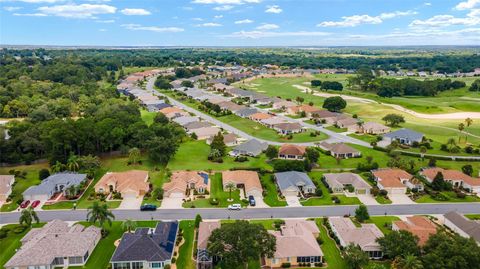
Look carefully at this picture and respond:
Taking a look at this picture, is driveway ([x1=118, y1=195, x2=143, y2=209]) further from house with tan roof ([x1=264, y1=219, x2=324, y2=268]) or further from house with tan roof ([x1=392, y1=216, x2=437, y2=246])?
house with tan roof ([x1=392, y1=216, x2=437, y2=246])

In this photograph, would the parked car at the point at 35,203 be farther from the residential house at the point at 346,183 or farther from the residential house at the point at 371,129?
the residential house at the point at 371,129

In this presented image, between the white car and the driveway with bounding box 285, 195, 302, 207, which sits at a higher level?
the white car

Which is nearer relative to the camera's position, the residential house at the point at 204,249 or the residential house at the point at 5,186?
the residential house at the point at 204,249

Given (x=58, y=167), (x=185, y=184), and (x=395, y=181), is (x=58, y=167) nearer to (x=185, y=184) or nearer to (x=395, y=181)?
(x=185, y=184)

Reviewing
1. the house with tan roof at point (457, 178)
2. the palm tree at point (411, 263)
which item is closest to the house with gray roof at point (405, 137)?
the house with tan roof at point (457, 178)

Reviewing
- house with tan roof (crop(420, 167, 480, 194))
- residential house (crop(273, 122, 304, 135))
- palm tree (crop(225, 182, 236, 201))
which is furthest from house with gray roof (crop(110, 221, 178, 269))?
residential house (crop(273, 122, 304, 135))
